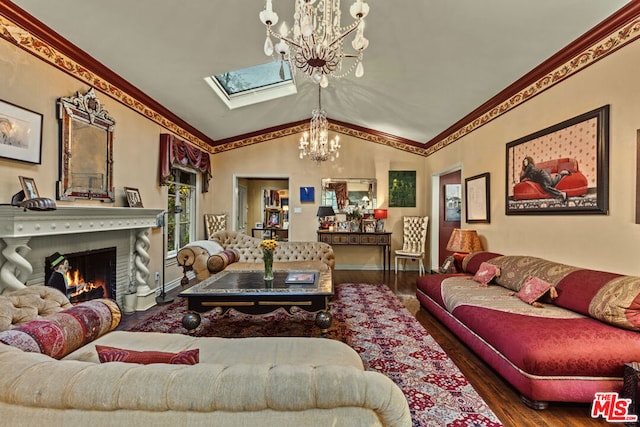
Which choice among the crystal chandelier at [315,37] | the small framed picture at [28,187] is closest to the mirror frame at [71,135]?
the small framed picture at [28,187]

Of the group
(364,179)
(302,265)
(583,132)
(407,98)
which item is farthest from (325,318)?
(364,179)

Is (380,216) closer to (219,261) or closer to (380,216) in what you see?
(380,216)

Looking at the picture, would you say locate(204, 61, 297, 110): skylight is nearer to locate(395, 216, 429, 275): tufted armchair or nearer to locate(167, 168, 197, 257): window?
locate(167, 168, 197, 257): window

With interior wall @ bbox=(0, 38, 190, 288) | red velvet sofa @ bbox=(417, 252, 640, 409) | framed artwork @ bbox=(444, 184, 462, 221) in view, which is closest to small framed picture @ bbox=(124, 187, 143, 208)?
interior wall @ bbox=(0, 38, 190, 288)

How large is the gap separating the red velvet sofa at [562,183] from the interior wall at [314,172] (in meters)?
3.30

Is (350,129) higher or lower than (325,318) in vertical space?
higher

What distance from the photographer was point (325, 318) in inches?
107

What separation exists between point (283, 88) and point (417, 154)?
3293 millimetres

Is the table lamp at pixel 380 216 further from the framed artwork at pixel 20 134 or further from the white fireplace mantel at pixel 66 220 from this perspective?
the framed artwork at pixel 20 134

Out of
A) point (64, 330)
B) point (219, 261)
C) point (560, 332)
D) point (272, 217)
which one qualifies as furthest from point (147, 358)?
point (272, 217)

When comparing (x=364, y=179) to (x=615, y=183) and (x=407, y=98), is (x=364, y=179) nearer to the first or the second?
(x=407, y=98)

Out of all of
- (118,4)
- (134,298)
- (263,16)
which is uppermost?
(118,4)

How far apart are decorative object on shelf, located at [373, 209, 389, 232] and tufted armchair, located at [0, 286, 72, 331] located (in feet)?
17.5

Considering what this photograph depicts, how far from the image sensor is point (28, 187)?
2.37 metres
